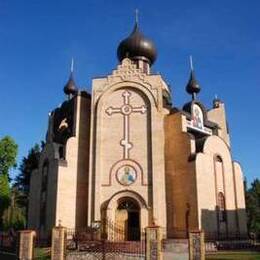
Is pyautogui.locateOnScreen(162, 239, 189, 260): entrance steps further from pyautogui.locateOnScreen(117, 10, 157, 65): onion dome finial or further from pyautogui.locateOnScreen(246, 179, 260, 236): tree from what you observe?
pyautogui.locateOnScreen(246, 179, 260, 236): tree

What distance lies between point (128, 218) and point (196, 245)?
9.81 meters

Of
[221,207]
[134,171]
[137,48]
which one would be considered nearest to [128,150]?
[134,171]

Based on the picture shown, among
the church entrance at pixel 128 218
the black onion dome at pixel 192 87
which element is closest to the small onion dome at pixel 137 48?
the black onion dome at pixel 192 87

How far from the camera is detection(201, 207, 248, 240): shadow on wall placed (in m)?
22.0

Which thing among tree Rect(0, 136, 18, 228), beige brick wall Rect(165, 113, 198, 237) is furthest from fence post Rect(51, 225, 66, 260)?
tree Rect(0, 136, 18, 228)

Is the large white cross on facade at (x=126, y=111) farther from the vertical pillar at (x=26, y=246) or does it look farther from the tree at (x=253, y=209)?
the tree at (x=253, y=209)

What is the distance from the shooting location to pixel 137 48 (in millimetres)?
29078

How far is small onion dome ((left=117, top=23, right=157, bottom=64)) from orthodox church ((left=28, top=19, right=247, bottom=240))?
12.8 ft

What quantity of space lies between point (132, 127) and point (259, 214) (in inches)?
873

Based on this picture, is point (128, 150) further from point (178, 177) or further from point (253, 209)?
point (253, 209)

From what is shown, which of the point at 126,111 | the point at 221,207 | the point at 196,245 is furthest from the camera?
the point at 126,111

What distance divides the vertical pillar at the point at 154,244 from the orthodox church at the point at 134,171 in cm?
810

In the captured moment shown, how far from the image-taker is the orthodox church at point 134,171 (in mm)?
22344

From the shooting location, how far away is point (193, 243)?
1323 centimetres
